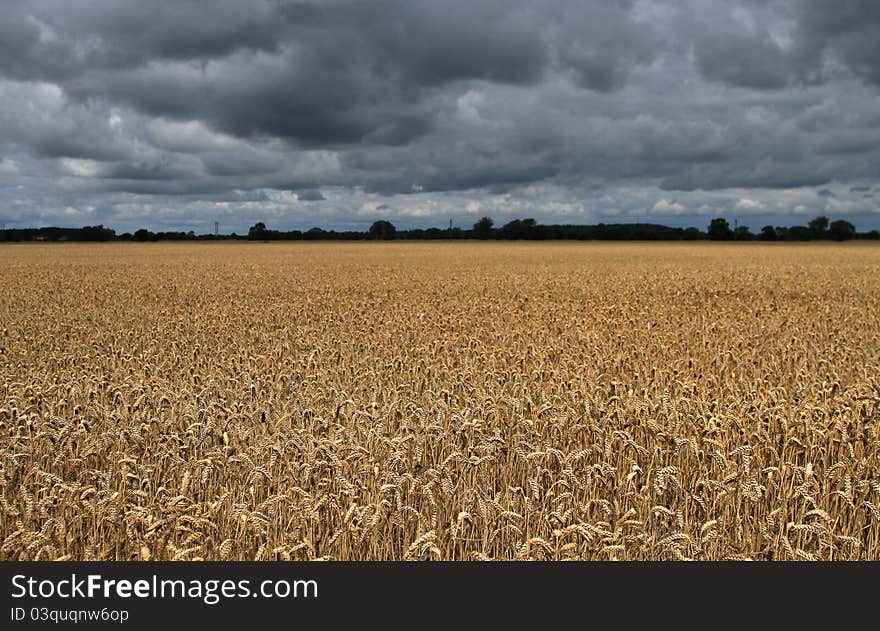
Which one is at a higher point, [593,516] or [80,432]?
[80,432]

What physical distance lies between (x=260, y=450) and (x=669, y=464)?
10.6 feet

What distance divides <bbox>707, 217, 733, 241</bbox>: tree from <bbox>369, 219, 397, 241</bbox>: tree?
61.5 meters

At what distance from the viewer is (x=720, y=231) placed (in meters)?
129

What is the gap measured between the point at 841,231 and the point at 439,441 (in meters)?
141

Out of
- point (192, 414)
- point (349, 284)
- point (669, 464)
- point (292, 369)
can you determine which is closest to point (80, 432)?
point (192, 414)

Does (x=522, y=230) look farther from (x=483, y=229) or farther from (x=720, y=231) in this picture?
(x=720, y=231)

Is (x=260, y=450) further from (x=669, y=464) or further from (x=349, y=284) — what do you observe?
(x=349, y=284)

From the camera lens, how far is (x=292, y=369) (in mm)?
8766

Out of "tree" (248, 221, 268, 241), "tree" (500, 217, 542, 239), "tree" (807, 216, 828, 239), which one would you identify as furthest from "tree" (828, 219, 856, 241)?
"tree" (248, 221, 268, 241)

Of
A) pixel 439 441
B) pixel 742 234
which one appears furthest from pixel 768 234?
pixel 439 441

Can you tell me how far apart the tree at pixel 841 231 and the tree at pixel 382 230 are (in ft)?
271

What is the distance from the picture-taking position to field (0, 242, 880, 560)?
4.03 metres

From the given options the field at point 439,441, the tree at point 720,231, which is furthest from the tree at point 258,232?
the field at point 439,441

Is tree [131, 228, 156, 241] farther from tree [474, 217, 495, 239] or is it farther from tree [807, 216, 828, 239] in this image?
tree [807, 216, 828, 239]
